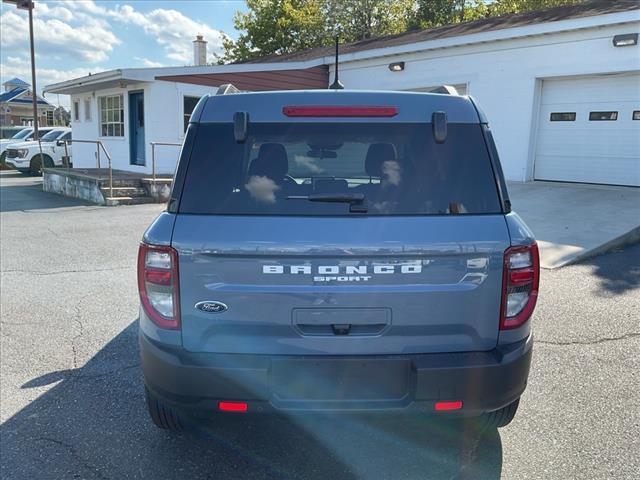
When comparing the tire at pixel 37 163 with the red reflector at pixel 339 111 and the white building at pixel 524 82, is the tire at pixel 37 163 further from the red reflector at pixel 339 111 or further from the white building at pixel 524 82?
the red reflector at pixel 339 111

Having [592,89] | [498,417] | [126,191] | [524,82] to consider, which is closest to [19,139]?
[126,191]

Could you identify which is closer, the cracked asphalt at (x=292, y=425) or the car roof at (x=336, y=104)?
the car roof at (x=336, y=104)

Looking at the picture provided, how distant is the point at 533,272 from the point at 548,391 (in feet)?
5.24

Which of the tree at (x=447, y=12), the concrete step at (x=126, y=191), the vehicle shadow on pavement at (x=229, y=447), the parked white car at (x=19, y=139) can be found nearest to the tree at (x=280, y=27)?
the tree at (x=447, y=12)

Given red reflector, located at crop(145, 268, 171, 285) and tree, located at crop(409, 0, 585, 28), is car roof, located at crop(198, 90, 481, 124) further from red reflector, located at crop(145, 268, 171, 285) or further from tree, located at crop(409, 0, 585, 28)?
tree, located at crop(409, 0, 585, 28)

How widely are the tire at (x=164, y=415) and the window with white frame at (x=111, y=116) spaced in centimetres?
1543

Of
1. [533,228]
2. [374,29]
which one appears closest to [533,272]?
[533,228]

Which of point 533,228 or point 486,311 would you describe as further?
point 533,228

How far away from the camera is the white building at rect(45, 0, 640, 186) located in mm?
10922

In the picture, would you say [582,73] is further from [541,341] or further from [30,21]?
[30,21]

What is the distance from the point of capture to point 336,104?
2.58 m

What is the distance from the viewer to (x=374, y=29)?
3150 centimetres

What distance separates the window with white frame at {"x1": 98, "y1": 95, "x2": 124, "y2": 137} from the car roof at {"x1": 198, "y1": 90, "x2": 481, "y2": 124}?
15.4m

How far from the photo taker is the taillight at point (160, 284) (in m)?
2.32
